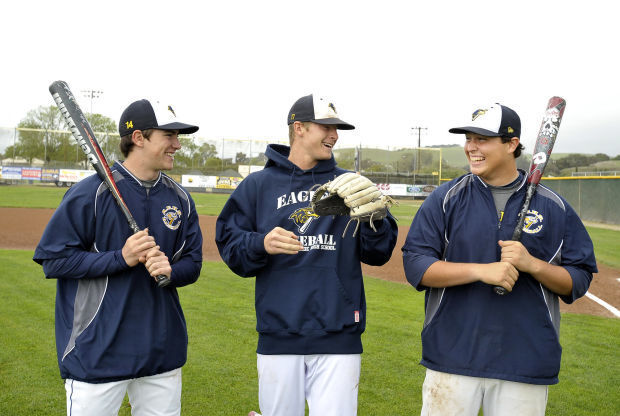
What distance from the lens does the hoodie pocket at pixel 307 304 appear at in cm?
279

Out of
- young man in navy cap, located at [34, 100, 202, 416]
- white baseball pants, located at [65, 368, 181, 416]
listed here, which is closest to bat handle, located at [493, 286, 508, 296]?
young man in navy cap, located at [34, 100, 202, 416]

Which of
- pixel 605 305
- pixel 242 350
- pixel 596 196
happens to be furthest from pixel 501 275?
pixel 596 196

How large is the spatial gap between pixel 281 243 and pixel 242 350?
136 inches

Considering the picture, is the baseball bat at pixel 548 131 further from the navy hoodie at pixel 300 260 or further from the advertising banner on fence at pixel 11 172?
the advertising banner on fence at pixel 11 172

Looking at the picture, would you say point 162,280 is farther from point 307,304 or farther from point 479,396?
point 479,396

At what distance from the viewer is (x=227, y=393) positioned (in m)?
4.71

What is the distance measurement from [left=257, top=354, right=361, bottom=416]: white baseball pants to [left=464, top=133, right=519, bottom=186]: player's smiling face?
3.74 ft

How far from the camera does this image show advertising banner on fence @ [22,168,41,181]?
43.7 meters

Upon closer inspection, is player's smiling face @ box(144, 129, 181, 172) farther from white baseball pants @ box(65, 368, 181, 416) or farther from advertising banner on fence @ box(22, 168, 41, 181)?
advertising banner on fence @ box(22, 168, 41, 181)

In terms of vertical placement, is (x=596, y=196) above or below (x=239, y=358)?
above

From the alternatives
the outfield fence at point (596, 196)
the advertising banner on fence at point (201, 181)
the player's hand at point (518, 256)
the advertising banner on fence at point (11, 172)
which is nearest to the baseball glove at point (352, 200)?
the player's hand at point (518, 256)

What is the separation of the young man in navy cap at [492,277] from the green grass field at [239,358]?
77.1 inches

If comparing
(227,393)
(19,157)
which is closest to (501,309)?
(227,393)

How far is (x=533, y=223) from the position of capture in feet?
8.96
